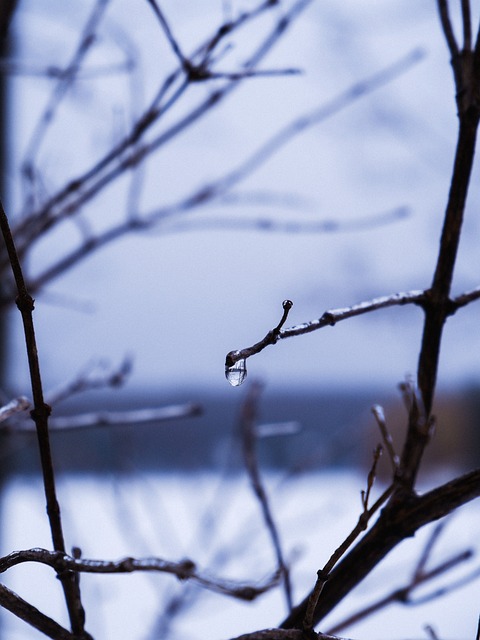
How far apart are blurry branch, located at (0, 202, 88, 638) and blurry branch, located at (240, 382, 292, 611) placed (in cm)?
12

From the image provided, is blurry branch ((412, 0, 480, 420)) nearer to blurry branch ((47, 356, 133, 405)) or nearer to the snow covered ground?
blurry branch ((47, 356, 133, 405))

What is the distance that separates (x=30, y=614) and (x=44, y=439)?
51mm

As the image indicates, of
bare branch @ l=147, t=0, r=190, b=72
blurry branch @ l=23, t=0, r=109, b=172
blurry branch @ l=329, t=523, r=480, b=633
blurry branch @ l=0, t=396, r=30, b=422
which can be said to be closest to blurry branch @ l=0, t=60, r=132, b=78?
blurry branch @ l=23, t=0, r=109, b=172

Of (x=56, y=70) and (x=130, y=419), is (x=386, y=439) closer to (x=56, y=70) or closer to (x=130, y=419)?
(x=130, y=419)

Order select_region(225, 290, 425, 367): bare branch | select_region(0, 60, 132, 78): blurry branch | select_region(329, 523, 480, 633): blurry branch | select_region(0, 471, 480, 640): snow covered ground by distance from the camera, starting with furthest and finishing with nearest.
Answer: select_region(0, 471, 480, 640): snow covered ground
select_region(0, 60, 132, 78): blurry branch
select_region(329, 523, 480, 633): blurry branch
select_region(225, 290, 425, 367): bare branch

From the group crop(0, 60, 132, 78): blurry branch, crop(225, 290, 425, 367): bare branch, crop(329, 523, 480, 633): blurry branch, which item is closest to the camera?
crop(225, 290, 425, 367): bare branch

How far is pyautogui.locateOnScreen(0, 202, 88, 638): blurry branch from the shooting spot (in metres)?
0.20

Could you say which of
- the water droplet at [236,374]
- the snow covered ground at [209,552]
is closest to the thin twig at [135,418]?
the water droplet at [236,374]

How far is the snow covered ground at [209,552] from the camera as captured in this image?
2.92 ft

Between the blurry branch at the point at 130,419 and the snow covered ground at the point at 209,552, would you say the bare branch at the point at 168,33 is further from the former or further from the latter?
the snow covered ground at the point at 209,552

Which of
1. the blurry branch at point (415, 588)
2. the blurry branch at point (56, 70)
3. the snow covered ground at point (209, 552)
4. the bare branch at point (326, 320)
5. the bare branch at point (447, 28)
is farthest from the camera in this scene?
the snow covered ground at point (209, 552)

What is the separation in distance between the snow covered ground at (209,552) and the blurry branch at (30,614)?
21.3 inches

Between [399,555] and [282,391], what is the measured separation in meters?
0.58

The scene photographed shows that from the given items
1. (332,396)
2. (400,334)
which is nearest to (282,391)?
(332,396)
